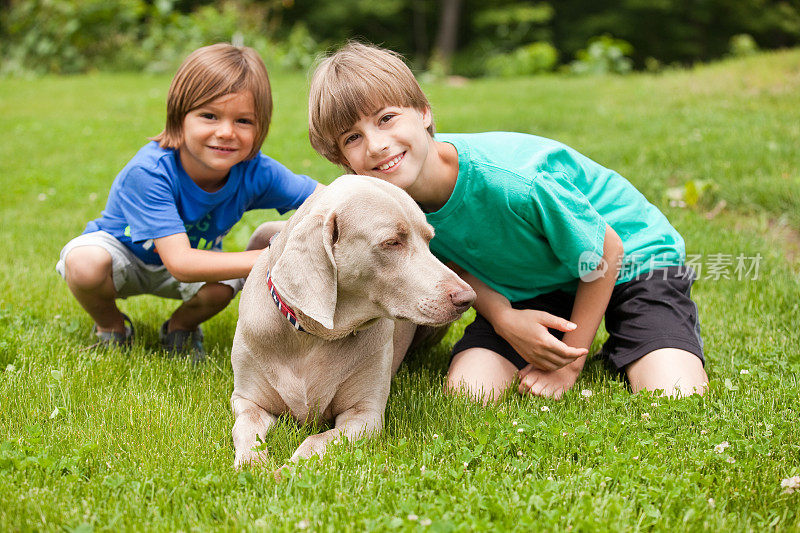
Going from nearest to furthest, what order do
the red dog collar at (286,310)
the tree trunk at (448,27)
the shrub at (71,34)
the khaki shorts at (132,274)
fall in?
the red dog collar at (286,310)
the khaki shorts at (132,274)
the shrub at (71,34)
the tree trunk at (448,27)

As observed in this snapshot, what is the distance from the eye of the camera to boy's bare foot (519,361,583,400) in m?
3.58

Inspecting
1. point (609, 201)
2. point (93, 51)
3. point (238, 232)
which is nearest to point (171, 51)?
point (93, 51)

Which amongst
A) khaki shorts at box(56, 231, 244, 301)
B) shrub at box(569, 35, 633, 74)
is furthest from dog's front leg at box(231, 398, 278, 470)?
shrub at box(569, 35, 633, 74)

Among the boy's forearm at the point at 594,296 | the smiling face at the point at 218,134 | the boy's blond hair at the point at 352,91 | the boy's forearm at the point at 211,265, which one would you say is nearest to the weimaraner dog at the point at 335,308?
the boy's forearm at the point at 211,265

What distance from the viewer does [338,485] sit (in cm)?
258

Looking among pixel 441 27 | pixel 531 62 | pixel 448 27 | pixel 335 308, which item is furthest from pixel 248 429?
pixel 441 27

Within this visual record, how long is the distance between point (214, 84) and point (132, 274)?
1.17 m

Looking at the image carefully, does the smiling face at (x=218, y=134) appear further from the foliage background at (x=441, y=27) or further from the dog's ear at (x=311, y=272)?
the foliage background at (x=441, y=27)

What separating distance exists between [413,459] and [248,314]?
0.96 meters

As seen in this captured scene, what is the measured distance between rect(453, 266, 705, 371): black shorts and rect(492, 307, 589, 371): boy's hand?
0.29m

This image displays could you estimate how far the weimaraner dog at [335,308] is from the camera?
272 cm

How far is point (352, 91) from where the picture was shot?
3.34m

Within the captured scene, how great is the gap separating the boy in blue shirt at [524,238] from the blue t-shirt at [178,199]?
2.05ft

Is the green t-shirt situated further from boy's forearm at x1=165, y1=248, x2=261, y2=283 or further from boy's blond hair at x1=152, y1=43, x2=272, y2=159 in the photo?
boy's blond hair at x1=152, y1=43, x2=272, y2=159
